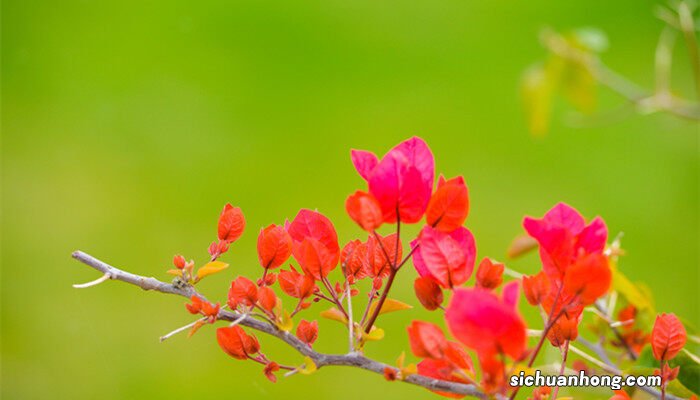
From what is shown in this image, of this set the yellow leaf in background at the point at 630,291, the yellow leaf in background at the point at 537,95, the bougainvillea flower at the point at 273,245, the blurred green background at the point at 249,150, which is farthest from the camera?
the blurred green background at the point at 249,150

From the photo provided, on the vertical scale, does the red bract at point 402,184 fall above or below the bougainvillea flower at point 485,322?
above

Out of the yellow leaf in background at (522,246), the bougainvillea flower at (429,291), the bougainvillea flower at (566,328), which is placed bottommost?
the bougainvillea flower at (429,291)

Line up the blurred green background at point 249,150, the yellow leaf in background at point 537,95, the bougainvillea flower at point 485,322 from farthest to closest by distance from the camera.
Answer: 1. the blurred green background at point 249,150
2. the yellow leaf in background at point 537,95
3. the bougainvillea flower at point 485,322

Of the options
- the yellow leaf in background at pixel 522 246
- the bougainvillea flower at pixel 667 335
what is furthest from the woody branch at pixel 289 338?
the yellow leaf in background at pixel 522 246

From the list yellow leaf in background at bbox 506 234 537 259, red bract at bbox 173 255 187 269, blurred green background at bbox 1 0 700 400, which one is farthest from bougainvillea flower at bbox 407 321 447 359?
blurred green background at bbox 1 0 700 400

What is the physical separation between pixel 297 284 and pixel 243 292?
1.1 inches

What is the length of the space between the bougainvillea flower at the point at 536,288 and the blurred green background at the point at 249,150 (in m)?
1.14

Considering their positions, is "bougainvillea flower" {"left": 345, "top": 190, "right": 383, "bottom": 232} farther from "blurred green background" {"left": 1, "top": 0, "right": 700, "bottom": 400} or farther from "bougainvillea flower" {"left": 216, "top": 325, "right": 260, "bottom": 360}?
"blurred green background" {"left": 1, "top": 0, "right": 700, "bottom": 400}

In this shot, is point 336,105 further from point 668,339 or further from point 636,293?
point 668,339

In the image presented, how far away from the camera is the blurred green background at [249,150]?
5.16 ft

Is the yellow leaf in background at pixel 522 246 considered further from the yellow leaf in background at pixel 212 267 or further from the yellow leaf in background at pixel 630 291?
the yellow leaf in background at pixel 212 267

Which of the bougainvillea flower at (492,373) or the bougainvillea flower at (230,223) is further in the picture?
the bougainvillea flower at (230,223)

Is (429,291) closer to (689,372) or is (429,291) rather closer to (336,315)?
(336,315)

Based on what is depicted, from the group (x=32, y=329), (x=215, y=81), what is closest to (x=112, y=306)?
(x=32, y=329)
